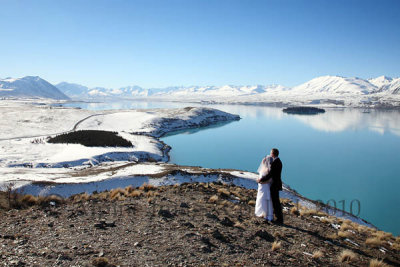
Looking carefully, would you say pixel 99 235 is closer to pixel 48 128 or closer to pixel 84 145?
pixel 84 145

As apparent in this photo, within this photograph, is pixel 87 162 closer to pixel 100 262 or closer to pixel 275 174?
pixel 275 174

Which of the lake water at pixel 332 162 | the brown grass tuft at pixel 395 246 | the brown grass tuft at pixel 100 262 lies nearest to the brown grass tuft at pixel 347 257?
the brown grass tuft at pixel 395 246

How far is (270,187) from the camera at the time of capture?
8641 mm

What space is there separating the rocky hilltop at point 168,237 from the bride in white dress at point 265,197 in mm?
313

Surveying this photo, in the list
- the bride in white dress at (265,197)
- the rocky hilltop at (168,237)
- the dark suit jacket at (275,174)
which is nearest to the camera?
the rocky hilltop at (168,237)

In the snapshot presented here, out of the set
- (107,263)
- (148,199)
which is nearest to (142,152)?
(148,199)

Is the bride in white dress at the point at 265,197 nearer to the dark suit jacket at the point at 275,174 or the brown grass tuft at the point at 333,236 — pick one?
the dark suit jacket at the point at 275,174

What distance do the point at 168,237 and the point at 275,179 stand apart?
3.93m

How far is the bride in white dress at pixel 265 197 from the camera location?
8.58 metres

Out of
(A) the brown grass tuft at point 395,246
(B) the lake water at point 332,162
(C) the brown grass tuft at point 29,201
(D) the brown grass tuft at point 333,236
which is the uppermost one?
(C) the brown grass tuft at point 29,201

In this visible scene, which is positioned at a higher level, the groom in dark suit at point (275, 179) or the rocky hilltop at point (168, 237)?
the groom in dark suit at point (275, 179)

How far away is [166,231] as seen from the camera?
7449mm

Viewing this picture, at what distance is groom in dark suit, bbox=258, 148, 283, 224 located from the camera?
8.39 meters

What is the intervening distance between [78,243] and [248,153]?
38.7 metres
